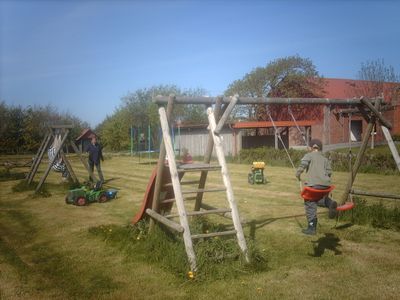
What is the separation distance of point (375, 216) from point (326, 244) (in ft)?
7.29

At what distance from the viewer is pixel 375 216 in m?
8.27

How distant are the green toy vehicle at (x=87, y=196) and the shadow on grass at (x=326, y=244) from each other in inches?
271

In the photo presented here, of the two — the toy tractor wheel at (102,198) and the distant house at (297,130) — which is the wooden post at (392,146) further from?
the distant house at (297,130)

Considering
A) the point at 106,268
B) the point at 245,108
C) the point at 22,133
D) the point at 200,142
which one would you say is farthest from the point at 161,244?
the point at 22,133

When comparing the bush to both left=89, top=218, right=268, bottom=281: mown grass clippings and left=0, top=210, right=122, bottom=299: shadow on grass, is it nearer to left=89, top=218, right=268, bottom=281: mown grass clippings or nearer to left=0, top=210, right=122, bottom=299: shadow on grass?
left=89, top=218, right=268, bottom=281: mown grass clippings

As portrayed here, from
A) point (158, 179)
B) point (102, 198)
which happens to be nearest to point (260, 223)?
point (158, 179)

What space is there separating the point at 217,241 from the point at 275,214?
4.18 metres

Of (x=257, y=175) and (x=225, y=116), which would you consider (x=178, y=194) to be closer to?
(x=225, y=116)

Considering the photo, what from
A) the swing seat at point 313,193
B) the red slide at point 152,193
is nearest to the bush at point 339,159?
the swing seat at point 313,193

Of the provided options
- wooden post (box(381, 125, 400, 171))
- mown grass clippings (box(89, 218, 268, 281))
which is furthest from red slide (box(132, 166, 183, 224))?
wooden post (box(381, 125, 400, 171))

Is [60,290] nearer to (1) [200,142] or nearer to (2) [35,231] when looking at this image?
(2) [35,231]

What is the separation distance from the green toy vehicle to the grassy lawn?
80 cm

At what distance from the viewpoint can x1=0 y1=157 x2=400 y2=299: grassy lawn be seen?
4777mm

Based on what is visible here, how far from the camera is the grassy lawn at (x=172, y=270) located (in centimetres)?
478
